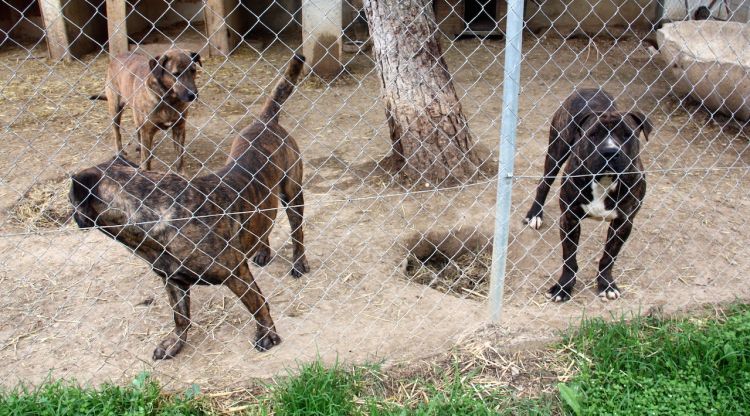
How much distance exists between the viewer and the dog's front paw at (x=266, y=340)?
373 cm

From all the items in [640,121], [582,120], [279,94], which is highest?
[640,121]

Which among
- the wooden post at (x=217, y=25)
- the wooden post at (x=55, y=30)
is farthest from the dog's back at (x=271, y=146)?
the wooden post at (x=55, y=30)

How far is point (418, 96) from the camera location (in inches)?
213

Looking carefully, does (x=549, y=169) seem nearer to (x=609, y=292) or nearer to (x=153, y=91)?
(x=609, y=292)

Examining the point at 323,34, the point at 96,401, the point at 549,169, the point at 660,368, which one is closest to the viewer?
the point at 96,401

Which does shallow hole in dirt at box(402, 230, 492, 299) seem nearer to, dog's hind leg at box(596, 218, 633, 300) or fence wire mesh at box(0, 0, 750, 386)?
fence wire mesh at box(0, 0, 750, 386)

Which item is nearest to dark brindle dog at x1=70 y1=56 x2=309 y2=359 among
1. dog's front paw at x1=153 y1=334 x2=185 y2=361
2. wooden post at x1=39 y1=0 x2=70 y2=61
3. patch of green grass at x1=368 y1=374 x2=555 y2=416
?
dog's front paw at x1=153 y1=334 x2=185 y2=361

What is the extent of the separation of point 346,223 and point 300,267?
641 millimetres

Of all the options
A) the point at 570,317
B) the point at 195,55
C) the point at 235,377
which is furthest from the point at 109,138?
the point at 570,317

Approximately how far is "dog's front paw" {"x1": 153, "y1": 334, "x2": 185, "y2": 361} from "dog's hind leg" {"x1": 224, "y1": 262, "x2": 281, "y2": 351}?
0.43 metres

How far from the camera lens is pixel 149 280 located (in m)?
4.42

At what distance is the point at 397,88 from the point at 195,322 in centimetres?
250

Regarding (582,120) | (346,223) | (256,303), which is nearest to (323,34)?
(346,223)

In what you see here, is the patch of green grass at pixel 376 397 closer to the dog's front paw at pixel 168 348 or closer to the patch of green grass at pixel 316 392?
the patch of green grass at pixel 316 392
